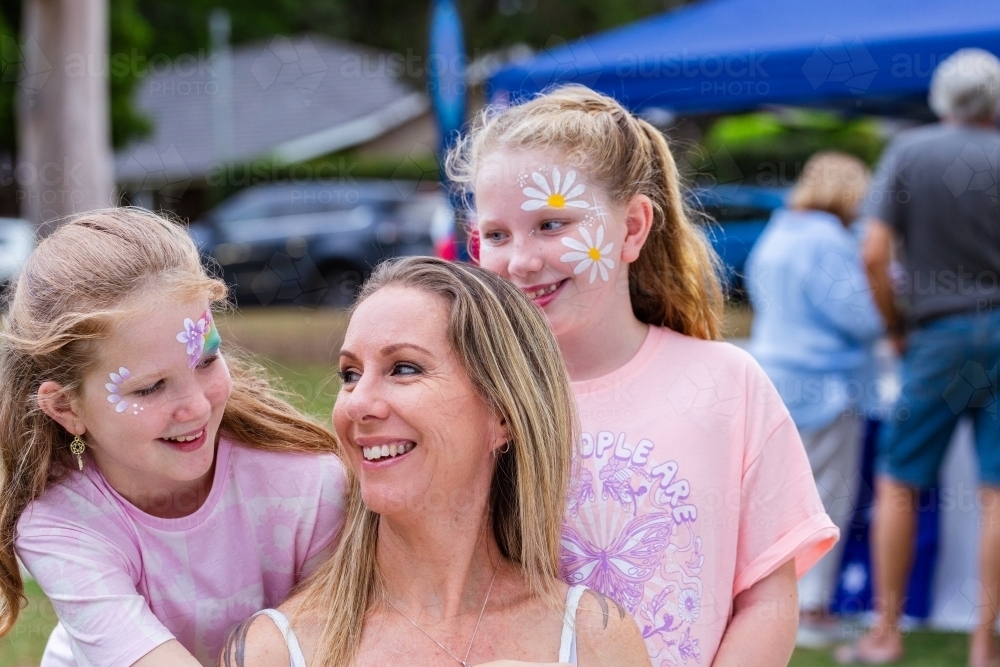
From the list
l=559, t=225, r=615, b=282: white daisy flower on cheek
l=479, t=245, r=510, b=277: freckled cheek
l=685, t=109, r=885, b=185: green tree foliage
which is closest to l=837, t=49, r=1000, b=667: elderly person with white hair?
l=559, t=225, r=615, b=282: white daisy flower on cheek

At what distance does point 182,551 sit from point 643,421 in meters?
0.74

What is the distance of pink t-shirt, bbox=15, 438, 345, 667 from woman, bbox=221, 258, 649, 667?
148mm

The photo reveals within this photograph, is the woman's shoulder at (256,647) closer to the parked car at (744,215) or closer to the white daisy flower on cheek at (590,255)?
the white daisy flower on cheek at (590,255)

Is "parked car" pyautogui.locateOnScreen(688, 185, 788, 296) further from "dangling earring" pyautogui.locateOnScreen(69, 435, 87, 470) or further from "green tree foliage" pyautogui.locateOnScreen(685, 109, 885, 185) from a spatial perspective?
"dangling earring" pyautogui.locateOnScreen(69, 435, 87, 470)

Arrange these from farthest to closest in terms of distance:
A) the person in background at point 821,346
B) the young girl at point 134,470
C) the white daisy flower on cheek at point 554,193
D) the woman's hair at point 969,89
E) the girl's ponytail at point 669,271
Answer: the person in background at point 821,346 < the woman's hair at point 969,89 < the girl's ponytail at point 669,271 < the white daisy flower on cheek at point 554,193 < the young girl at point 134,470

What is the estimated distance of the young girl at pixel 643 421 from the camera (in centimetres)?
168

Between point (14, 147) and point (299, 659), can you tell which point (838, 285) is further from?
point (14, 147)

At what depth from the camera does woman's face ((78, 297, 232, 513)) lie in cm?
162

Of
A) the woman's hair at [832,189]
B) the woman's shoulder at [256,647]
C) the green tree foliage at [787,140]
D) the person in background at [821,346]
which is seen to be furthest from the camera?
the green tree foliage at [787,140]

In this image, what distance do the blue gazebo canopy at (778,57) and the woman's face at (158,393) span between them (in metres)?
3.20

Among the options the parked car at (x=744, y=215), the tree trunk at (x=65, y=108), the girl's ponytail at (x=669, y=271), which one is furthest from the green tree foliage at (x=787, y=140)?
the girl's ponytail at (x=669, y=271)

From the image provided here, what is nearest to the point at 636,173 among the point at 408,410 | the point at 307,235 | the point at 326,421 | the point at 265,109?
the point at 408,410

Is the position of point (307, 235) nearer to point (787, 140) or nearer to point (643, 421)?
point (787, 140)

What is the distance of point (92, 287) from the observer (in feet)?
5.32
